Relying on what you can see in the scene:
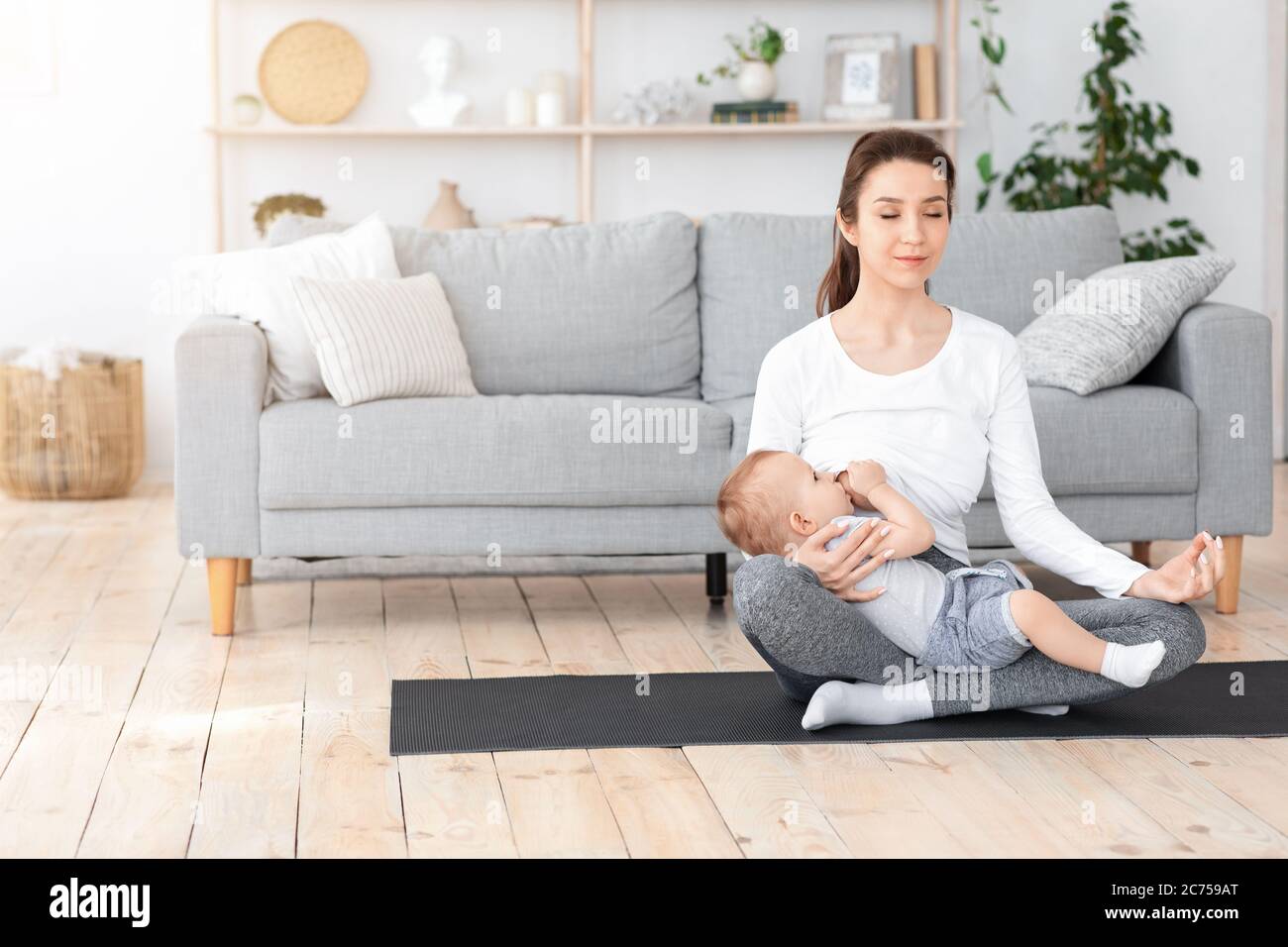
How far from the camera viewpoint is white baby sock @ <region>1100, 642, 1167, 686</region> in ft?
6.83

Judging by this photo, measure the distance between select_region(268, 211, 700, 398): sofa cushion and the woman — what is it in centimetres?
108

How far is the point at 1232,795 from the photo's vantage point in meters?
1.93

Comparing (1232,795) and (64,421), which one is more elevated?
(64,421)

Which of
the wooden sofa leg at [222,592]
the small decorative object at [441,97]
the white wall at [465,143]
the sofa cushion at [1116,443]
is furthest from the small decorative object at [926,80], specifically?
the wooden sofa leg at [222,592]

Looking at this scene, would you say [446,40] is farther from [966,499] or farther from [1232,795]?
[1232,795]

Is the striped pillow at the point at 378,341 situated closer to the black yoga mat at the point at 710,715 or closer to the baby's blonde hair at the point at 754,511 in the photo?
the black yoga mat at the point at 710,715

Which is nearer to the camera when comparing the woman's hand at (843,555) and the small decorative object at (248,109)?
the woman's hand at (843,555)

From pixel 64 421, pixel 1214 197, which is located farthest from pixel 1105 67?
pixel 64 421

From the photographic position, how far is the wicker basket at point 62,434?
459cm

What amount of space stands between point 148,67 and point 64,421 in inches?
50.3

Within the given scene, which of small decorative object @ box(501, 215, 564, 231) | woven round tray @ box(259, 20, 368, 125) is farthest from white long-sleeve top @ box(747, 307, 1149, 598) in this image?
woven round tray @ box(259, 20, 368, 125)

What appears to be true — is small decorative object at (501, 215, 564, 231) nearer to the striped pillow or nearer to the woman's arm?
the striped pillow

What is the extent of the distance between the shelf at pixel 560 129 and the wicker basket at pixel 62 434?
945 millimetres

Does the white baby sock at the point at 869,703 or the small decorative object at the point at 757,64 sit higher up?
the small decorative object at the point at 757,64
